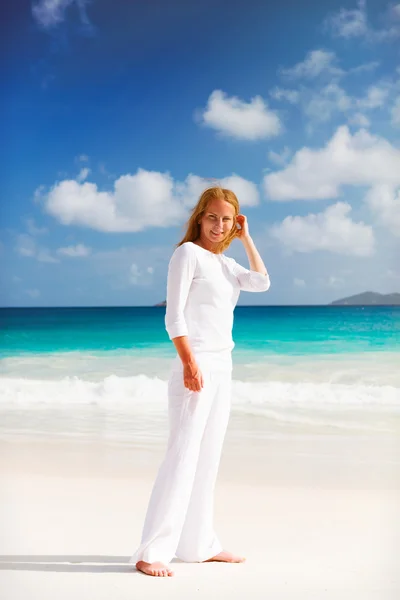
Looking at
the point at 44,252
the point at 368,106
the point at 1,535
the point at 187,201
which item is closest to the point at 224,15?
the point at 368,106

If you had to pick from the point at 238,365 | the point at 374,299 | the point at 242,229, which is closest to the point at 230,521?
the point at 242,229

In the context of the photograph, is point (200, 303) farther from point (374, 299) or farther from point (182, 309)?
point (374, 299)

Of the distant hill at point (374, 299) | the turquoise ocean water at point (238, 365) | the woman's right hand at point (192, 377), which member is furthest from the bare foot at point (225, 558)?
the distant hill at point (374, 299)

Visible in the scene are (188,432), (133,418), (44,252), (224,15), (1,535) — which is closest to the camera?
(188,432)

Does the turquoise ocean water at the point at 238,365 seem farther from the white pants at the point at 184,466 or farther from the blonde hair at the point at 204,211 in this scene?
the blonde hair at the point at 204,211

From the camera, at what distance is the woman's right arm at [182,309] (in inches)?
Answer: 81.8

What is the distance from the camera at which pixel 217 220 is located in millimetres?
2211

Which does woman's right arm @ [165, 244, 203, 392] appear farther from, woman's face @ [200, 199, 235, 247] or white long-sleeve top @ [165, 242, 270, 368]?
woman's face @ [200, 199, 235, 247]

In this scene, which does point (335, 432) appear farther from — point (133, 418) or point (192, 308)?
point (192, 308)

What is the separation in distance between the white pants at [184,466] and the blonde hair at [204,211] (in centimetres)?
42

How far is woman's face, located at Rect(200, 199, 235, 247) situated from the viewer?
220 cm

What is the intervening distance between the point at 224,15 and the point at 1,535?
17.3ft

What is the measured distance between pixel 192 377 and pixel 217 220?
19.3 inches

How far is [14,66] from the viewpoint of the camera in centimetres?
741
